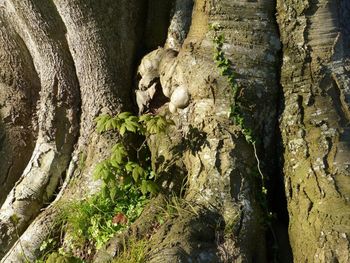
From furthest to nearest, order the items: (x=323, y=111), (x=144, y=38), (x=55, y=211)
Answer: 1. (x=144, y=38)
2. (x=55, y=211)
3. (x=323, y=111)

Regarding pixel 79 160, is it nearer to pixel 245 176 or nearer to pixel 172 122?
pixel 172 122

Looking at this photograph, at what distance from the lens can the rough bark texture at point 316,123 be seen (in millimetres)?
3455

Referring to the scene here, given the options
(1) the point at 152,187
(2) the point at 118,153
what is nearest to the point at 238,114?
(1) the point at 152,187

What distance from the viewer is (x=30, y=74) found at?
507 centimetres

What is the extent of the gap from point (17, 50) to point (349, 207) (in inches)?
119

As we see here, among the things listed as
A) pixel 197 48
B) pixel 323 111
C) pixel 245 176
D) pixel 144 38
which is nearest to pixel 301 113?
pixel 323 111

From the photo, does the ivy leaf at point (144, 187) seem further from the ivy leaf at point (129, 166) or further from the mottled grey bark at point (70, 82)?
the mottled grey bark at point (70, 82)

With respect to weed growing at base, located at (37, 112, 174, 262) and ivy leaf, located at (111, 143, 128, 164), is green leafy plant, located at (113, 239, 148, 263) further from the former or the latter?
ivy leaf, located at (111, 143, 128, 164)

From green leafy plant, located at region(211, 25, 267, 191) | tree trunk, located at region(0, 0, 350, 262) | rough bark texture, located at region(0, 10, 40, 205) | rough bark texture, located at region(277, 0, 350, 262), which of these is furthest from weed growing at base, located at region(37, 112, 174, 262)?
rough bark texture, located at region(0, 10, 40, 205)

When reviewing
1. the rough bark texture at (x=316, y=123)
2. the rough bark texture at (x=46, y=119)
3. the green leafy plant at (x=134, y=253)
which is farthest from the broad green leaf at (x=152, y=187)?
the rough bark texture at (x=46, y=119)

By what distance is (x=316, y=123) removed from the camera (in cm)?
369

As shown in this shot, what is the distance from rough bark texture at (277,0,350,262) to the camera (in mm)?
3455

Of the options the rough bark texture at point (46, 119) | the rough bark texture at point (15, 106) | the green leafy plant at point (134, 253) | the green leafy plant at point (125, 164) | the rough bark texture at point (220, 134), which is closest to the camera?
the green leafy plant at point (134, 253)

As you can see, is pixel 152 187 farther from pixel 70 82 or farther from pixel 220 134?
pixel 70 82
